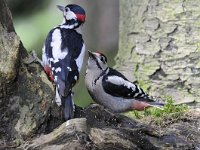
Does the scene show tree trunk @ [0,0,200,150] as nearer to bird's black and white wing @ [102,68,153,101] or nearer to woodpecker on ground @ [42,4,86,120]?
woodpecker on ground @ [42,4,86,120]

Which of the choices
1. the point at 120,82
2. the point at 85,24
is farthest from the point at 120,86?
the point at 85,24

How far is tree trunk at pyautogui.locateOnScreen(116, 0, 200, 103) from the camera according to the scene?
5.45m

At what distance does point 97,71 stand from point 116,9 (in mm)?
4124

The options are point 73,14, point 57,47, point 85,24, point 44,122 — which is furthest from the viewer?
point 85,24

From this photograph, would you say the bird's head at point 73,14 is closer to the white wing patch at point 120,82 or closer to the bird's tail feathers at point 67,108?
the white wing patch at point 120,82

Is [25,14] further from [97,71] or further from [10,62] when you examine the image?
[10,62]

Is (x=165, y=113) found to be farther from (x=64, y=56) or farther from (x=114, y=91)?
(x=64, y=56)

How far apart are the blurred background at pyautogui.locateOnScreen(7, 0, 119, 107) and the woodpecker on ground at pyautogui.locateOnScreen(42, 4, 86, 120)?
11.0 feet

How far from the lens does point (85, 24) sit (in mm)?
9148

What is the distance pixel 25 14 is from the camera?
33.8ft

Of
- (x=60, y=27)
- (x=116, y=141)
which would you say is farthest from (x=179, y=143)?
(x=60, y=27)

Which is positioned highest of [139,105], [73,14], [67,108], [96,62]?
[73,14]

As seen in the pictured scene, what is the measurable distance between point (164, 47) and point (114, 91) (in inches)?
22.7

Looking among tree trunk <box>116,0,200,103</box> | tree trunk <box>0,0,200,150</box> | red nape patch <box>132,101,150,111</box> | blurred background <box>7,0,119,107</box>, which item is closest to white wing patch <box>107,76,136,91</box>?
red nape patch <box>132,101,150,111</box>
